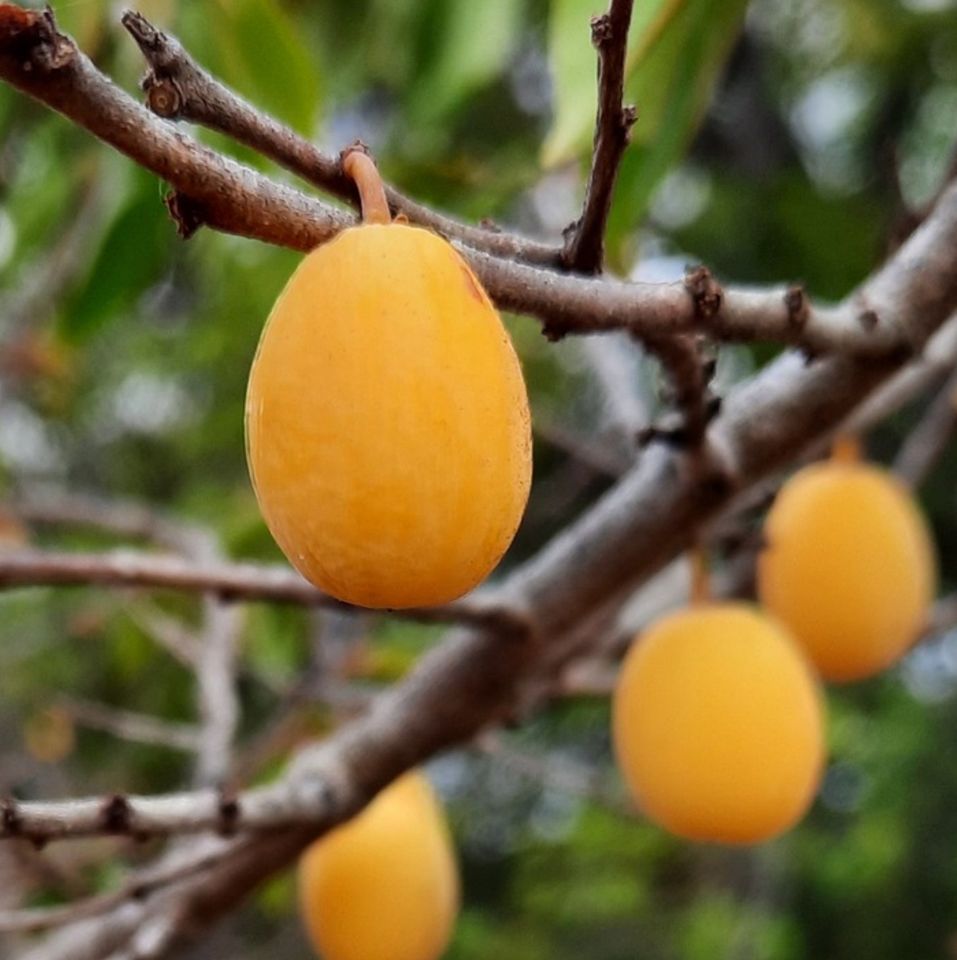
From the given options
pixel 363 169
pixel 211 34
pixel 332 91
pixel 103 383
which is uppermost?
pixel 103 383

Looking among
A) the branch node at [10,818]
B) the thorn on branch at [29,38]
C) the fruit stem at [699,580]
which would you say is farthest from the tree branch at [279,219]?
the fruit stem at [699,580]

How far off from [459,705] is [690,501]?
29 cm

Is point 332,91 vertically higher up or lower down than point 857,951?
higher up

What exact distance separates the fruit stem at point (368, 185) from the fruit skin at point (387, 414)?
11 mm

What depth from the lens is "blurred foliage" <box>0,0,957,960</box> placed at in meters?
1.29

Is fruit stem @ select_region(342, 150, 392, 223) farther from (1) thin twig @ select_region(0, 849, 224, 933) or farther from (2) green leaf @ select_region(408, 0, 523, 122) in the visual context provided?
(2) green leaf @ select_region(408, 0, 523, 122)

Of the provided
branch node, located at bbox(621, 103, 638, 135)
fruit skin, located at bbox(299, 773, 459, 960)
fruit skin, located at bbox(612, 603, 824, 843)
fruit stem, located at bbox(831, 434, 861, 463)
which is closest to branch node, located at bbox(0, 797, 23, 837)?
branch node, located at bbox(621, 103, 638, 135)

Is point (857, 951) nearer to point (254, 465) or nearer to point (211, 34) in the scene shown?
point (211, 34)

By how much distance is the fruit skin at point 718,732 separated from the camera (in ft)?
3.11

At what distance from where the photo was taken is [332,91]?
207 cm

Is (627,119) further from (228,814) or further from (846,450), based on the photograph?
(846,450)

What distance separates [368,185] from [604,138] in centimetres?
10

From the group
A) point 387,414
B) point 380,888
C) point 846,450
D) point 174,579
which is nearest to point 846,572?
point 846,450

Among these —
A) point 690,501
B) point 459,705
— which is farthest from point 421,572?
point 459,705
